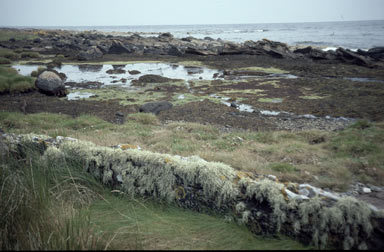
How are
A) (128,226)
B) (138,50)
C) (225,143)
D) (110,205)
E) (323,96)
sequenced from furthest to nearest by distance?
(138,50), (323,96), (225,143), (110,205), (128,226)

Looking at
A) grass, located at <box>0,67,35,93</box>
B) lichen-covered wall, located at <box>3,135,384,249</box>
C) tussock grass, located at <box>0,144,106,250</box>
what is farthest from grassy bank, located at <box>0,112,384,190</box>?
grass, located at <box>0,67,35,93</box>

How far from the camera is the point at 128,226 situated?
2770 mm

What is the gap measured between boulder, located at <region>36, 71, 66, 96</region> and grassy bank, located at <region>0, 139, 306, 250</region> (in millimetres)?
15693

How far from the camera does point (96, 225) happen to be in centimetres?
282

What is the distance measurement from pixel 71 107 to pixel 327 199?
14479mm

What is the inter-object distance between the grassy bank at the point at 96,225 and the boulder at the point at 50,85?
51.5ft

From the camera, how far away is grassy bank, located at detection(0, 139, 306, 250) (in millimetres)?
2396

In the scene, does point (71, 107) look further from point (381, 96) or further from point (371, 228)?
point (381, 96)

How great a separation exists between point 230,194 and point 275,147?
14.0 feet

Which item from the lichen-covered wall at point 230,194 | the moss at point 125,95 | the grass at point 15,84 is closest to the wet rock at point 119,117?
the moss at point 125,95

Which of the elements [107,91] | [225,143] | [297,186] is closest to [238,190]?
[297,186]

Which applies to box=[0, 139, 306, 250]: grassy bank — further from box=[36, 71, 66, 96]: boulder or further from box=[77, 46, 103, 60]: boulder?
box=[77, 46, 103, 60]: boulder

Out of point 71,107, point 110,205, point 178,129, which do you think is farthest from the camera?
point 71,107

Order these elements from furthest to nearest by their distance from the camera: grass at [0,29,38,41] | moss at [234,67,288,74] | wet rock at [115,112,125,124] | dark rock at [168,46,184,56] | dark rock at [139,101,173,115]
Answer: grass at [0,29,38,41]
dark rock at [168,46,184,56]
moss at [234,67,288,74]
dark rock at [139,101,173,115]
wet rock at [115,112,125,124]
